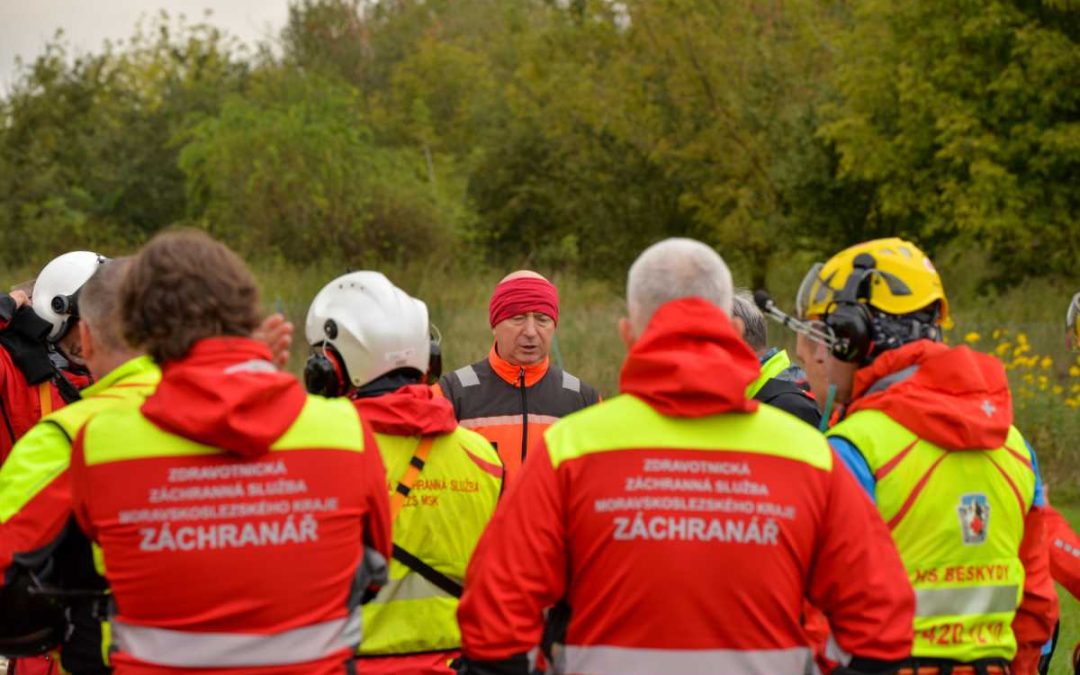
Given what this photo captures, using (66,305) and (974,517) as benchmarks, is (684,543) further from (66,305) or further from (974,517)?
(66,305)

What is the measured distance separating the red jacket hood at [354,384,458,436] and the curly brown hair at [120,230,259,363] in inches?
39.3

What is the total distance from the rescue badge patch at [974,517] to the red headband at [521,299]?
3.56m

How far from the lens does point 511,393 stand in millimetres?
7312

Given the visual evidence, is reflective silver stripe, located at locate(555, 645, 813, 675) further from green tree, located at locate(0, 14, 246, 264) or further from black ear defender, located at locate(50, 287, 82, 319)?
green tree, located at locate(0, 14, 246, 264)

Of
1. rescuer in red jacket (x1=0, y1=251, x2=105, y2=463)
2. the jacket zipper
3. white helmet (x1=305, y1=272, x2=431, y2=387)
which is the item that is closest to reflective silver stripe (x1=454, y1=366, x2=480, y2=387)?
the jacket zipper

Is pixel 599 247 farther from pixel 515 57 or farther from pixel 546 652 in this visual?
pixel 546 652

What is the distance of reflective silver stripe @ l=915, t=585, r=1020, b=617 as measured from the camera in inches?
166

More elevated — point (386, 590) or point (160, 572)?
point (160, 572)

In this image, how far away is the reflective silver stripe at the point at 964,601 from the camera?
4.21 metres

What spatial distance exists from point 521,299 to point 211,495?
4.04 meters

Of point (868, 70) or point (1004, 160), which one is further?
point (868, 70)

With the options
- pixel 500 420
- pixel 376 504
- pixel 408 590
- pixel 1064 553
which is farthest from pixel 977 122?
pixel 376 504

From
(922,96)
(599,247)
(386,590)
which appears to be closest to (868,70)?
(922,96)

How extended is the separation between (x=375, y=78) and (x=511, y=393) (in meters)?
46.2
